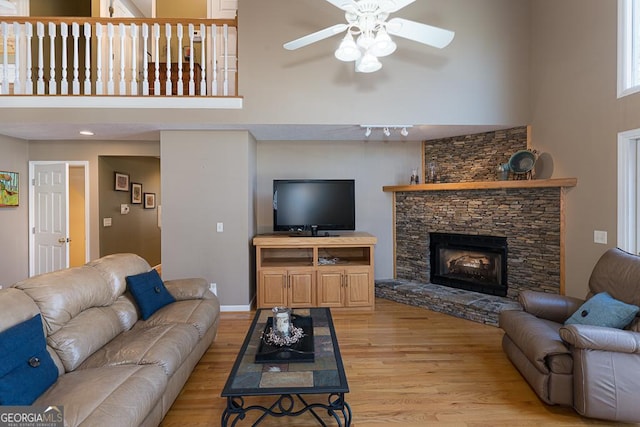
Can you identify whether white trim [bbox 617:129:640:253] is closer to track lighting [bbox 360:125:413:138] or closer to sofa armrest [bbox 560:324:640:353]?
sofa armrest [bbox 560:324:640:353]

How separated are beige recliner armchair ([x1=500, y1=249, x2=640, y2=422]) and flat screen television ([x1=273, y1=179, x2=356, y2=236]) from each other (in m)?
2.54

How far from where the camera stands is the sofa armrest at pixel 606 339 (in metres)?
2.05

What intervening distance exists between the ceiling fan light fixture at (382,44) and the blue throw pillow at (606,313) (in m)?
2.50

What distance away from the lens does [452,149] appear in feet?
15.8

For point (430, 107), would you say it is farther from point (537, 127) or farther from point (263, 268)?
point (263, 268)

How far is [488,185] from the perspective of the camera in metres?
4.14

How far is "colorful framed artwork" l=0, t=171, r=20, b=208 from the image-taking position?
14.9ft

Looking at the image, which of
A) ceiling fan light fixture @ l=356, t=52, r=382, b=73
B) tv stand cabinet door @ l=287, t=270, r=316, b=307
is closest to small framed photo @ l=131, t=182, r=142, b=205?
tv stand cabinet door @ l=287, t=270, r=316, b=307

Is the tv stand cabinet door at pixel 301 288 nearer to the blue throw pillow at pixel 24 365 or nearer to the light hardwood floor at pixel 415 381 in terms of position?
the light hardwood floor at pixel 415 381

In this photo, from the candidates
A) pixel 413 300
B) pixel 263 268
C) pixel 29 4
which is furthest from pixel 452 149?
pixel 29 4

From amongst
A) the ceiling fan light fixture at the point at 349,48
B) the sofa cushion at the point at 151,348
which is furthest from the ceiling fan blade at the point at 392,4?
the sofa cushion at the point at 151,348

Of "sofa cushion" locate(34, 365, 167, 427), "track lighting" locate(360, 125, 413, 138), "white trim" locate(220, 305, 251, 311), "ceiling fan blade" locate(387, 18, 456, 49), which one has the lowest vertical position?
"white trim" locate(220, 305, 251, 311)

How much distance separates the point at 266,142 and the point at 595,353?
4.48 metres

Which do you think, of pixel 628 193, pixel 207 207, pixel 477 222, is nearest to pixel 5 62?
pixel 207 207
